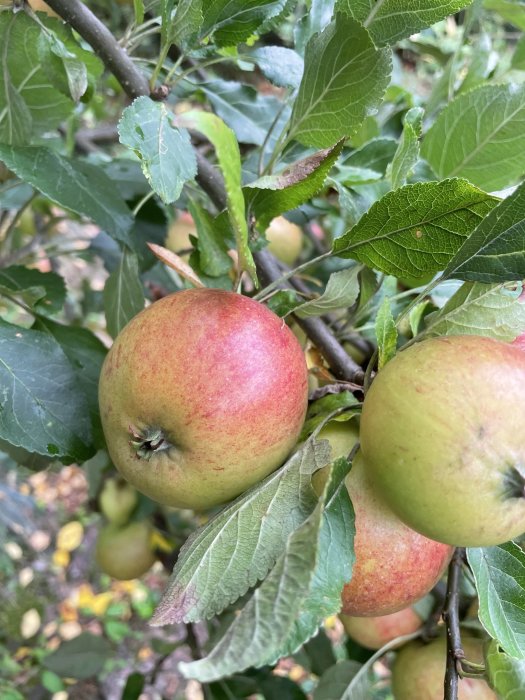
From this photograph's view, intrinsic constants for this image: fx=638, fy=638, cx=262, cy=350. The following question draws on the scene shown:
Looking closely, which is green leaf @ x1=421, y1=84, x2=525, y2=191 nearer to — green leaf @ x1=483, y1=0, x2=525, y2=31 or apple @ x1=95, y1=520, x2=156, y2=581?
green leaf @ x1=483, y1=0, x2=525, y2=31

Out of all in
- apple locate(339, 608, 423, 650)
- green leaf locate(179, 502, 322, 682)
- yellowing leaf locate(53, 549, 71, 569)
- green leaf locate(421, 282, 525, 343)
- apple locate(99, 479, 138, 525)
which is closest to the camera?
green leaf locate(179, 502, 322, 682)

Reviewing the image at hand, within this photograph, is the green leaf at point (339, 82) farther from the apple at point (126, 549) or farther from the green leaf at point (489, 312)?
the apple at point (126, 549)

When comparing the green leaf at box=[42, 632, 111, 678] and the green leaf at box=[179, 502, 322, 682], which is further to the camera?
the green leaf at box=[42, 632, 111, 678]

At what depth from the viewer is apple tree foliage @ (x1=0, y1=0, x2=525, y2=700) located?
0.62 metres

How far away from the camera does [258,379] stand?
66 cm

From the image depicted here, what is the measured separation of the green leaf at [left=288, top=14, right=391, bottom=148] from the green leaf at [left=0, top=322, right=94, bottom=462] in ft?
1.48

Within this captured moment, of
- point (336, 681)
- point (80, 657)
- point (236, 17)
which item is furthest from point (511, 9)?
point (80, 657)

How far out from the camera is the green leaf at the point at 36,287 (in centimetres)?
100

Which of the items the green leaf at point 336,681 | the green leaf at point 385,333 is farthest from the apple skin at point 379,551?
the green leaf at point 336,681

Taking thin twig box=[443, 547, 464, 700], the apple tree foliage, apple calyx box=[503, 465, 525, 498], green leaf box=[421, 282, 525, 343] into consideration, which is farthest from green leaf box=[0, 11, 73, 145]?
thin twig box=[443, 547, 464, 700]

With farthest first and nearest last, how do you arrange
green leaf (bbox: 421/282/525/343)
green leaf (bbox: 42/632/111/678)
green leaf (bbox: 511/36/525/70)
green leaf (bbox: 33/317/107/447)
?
green leaf (bbox: 42/632/111/678) < green leaf (bbox: 511/36/525/70) < green leaf (bbox: 33/317/107/447) < green leaf (bbox: 421/282/525/343)

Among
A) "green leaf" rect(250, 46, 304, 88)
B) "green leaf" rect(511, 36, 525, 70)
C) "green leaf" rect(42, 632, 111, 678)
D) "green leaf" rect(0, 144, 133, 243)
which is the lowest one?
"green leaf" rect(42, 632, 111, 678)

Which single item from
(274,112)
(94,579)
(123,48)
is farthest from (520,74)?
(94,579)

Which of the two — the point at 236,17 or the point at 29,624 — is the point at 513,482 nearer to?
the point at 236,17
